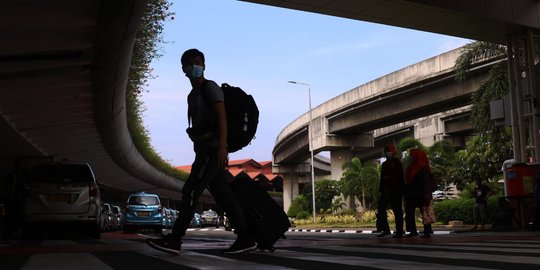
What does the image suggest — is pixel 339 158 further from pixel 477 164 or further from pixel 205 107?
pixel 205 107

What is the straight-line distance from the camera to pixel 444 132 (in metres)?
50.1

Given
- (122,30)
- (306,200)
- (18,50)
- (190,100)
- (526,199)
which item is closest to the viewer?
(190,100)

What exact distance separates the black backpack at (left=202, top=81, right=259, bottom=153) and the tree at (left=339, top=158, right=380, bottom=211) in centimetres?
3686

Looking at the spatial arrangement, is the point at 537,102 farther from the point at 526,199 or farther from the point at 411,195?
the point at 411,195

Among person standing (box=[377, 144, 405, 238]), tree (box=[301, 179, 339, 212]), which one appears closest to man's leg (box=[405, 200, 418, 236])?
person standing (box=[377, 144, 405, 238])

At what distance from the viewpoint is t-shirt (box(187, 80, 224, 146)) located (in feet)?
20.2

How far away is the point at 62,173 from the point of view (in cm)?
1388

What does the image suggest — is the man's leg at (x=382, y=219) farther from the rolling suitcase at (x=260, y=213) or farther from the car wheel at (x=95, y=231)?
the car wheel at (x=95, y=231)

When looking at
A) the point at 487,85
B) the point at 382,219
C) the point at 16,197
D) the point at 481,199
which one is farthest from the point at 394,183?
the point at 487,85

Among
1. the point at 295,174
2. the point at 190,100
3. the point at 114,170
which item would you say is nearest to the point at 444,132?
the point at 295,174

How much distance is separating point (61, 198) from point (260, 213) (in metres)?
8.32

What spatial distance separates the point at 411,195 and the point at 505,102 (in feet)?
29.1

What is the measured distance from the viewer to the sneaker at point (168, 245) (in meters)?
6.12

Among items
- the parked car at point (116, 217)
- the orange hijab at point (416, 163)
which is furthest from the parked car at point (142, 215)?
the orange hijab at point (416, 163)
